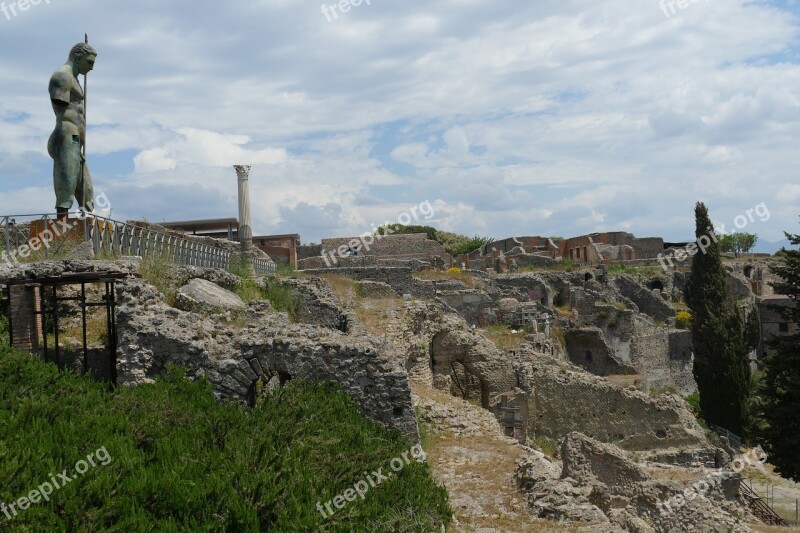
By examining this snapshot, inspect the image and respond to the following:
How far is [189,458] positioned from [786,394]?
16446 mm

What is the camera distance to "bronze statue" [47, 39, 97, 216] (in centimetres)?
1241

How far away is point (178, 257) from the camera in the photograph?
1488 cm

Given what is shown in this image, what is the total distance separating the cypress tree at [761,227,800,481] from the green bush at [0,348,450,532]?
13199mm

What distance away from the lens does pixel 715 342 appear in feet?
99.9

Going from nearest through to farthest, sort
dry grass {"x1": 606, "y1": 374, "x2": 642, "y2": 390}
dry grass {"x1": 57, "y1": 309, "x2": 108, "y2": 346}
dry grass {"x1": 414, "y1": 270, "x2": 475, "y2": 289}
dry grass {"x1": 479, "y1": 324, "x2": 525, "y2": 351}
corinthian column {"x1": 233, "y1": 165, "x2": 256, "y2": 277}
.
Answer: dry grass {"x1": 57, "y1": 309, "x2": 108, "y2": 346}
corinthian column {"x1": 233, "y1": 165, "x2": 256, "y2": 277}
dry grass {"x1": 479, "y1": 324, "x2": 525, "y2": 351}
dry grass {"x1": 606, "y1": 374, "x2": 642, "y2": 390}
dry grass {"x1": 414, "y1": 270, "x2": 475, "y2": 289}

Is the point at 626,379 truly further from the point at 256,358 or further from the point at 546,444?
the point at 256,358

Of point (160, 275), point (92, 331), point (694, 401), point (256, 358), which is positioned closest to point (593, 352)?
point (694, 401)

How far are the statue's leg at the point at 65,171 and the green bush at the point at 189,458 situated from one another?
4.66 metres

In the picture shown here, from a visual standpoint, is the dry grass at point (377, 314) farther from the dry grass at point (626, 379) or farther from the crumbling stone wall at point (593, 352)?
the crumbling stone wall at point (593, 352)

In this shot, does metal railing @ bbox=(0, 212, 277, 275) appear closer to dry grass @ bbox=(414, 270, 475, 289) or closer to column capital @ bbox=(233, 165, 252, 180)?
column capital @ bbox=(233, 165, 252, 180)

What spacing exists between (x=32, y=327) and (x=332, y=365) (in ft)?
12.2

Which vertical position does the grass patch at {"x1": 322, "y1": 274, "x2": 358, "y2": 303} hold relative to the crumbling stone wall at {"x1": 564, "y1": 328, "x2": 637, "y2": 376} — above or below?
above

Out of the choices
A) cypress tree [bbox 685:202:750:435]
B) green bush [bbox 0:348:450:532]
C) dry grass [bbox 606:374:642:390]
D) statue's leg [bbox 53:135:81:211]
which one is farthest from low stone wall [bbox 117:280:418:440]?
cypress tree [bbox 685:202:750:435]

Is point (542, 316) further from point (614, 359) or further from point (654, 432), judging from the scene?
point (654, 432)
